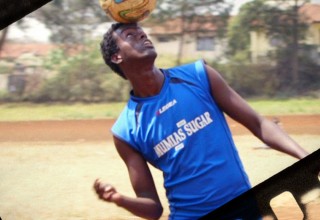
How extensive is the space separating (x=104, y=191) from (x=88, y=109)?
1.28 feet

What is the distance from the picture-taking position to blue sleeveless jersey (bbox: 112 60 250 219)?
10.6ft

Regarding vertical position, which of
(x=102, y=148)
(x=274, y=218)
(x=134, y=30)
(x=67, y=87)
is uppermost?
(x=134, y=30)

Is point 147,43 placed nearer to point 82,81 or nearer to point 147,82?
point 147,82

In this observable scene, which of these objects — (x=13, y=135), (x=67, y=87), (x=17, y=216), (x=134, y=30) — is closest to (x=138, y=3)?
(x=134, y=30)

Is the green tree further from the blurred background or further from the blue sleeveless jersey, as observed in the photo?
the blue sleeveless jersey

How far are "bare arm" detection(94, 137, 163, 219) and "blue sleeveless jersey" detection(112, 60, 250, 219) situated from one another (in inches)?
1.5

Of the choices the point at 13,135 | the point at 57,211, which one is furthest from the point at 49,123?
the point at 57,211

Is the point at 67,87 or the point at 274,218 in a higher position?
the point at 67,87

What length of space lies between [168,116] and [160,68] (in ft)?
0.73

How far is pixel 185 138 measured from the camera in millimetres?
3240

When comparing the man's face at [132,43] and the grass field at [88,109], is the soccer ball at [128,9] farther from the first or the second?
the grass field at [88,109]

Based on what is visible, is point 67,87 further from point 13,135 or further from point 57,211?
point 57,211

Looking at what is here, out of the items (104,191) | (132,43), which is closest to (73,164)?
(104,191)

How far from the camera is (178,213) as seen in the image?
334 centimetres
